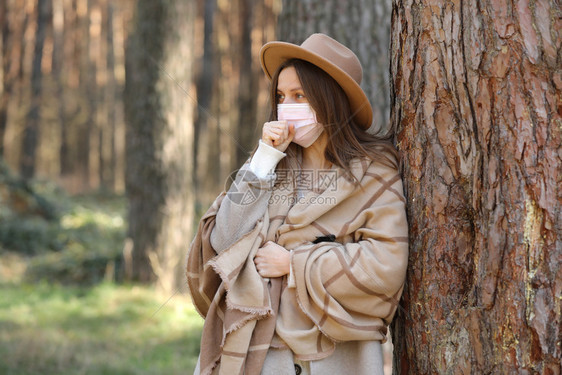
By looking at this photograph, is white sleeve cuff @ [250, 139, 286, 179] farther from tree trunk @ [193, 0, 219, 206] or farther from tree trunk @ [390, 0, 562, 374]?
tree trunk @ [193, 0, 219, 206]

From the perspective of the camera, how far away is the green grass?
4.93m

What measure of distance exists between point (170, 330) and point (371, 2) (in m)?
3.56

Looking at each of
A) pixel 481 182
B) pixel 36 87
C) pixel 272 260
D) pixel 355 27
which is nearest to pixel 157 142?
pixel 355 27

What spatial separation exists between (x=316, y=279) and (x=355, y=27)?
2.33 metres

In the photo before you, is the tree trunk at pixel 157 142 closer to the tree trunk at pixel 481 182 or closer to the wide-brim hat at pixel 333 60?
the wide-brim hat at pixel 333 60

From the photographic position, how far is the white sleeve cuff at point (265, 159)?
247cm

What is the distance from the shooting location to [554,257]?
2.04 metres

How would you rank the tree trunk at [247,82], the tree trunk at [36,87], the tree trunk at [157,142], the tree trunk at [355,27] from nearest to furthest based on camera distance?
the tree trunk at [355,27] → the tree trunk at [157,142] → the tree trunk at [247,82] → the tree trunk at [36,87]

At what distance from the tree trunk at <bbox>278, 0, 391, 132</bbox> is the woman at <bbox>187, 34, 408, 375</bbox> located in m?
1.64

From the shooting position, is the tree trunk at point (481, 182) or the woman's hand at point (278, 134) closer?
the tree trunk at point (481, 182)

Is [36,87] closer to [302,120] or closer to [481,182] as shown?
[302,120]

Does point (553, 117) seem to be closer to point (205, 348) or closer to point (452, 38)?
point (452, 38)

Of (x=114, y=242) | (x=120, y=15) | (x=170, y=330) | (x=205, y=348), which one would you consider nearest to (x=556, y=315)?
(x=205, y=348)

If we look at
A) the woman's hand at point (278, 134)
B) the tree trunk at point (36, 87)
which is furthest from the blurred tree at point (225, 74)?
the woman's hand at point (278, 134)
